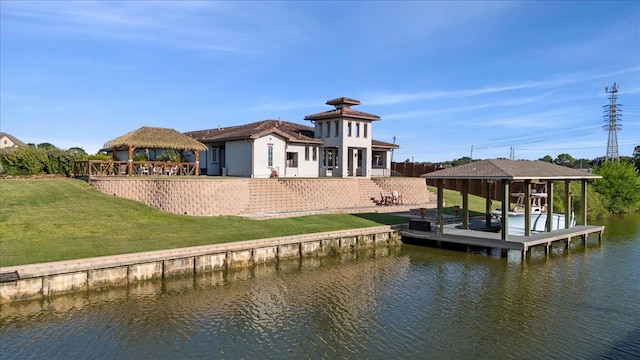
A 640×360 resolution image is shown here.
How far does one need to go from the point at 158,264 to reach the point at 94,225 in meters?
5.07

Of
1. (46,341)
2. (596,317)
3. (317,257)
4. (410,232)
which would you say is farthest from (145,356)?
(410,232)

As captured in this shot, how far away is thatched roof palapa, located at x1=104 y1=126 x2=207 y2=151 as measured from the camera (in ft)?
90.7

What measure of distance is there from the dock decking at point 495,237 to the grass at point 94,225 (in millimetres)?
3059

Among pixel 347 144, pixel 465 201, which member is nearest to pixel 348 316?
pixel 465 201

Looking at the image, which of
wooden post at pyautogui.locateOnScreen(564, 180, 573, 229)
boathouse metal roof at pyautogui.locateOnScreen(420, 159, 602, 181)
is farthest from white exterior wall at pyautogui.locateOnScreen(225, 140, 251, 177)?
wooden post at pyautogui.locateOnScreen(564, 180, 573, 229)

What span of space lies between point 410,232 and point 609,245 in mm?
11447

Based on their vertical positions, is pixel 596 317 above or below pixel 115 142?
below

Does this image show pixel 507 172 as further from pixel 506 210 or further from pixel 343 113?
pixel 343 113

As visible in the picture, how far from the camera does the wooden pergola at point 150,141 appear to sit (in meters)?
27.6

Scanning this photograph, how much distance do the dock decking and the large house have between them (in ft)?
43.5

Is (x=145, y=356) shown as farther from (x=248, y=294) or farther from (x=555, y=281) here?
(x=555, y=281)

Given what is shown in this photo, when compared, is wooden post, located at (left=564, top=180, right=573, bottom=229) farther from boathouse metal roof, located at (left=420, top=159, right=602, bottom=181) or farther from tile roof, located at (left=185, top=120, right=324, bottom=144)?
tile roof, located at (left=185, top=120, right=324, bottom=144)

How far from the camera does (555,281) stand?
1675cm

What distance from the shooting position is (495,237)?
21.4m
